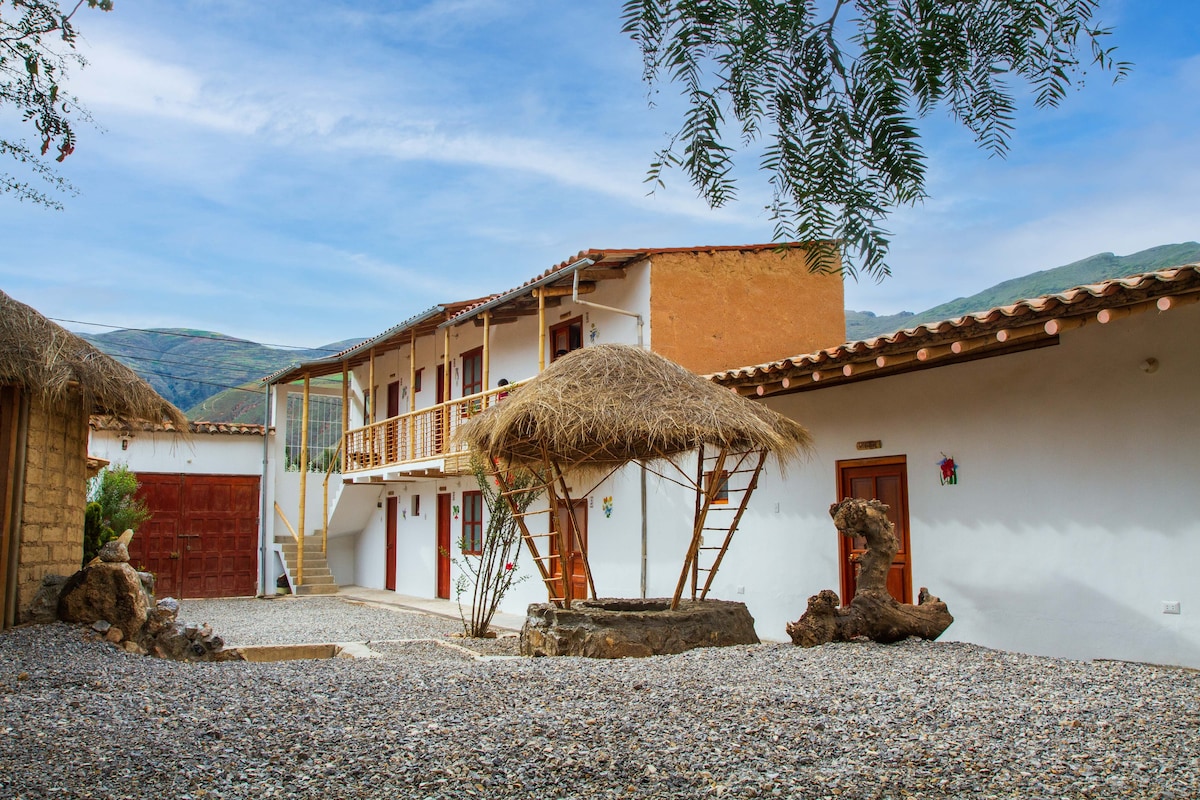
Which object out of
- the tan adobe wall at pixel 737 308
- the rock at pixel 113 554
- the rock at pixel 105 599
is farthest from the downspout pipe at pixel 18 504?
the tan adobe wall at pixel 737 308

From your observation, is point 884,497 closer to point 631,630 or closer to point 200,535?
point 631,630

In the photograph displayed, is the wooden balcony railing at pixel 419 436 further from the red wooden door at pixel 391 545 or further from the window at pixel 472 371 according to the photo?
the red wooden door at pixel 391 545

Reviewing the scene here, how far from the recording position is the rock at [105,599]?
7.53 meters

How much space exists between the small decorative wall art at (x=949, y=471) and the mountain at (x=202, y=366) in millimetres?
58576

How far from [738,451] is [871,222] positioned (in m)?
4.91

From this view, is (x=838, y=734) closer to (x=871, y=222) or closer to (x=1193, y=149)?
(x=871, y=222)

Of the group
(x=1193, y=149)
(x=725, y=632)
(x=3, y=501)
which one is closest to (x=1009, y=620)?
(x=725, y=632)

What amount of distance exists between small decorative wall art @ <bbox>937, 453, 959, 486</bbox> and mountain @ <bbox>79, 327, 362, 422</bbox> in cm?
5858

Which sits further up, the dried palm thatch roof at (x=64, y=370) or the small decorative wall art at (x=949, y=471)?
the dried palm thatch roof at (x=64, y=370)

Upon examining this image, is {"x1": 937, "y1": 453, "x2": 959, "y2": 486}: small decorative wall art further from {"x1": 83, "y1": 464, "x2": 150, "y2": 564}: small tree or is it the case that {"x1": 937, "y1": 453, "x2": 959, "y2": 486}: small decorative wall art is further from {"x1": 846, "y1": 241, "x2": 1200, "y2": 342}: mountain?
{"x1": 846, "y1": 241, "x2": 1200, "y2": 342}: mountain

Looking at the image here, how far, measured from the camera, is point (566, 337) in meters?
14.2

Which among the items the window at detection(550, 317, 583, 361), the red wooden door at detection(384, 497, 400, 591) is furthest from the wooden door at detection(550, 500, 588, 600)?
the red wooden door at detection(384, 497, 400, 591)

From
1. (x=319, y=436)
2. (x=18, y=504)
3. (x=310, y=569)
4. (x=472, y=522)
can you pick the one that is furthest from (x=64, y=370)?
(x=319, y=436)

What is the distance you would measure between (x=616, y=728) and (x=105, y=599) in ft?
17.1
